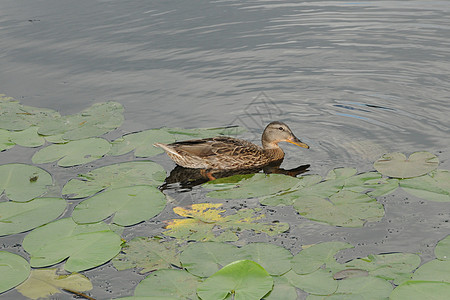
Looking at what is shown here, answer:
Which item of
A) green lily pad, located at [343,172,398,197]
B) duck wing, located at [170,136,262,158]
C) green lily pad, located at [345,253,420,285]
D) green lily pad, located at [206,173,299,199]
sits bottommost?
A: green lily pad, located at [345,253,420,285]

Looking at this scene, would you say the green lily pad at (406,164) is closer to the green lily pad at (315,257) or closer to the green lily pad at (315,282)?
the green lily pad at (315,257)

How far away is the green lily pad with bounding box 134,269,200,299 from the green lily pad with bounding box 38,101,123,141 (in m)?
3.42

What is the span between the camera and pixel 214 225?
5.55 meters

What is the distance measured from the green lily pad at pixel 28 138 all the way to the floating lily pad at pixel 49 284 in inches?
116

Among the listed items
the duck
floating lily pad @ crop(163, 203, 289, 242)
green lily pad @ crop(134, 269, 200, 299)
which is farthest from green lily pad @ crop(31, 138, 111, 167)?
green lily pad @ crop(134, 269, 200, 299)

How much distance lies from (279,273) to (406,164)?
Answer: 2.52 metres

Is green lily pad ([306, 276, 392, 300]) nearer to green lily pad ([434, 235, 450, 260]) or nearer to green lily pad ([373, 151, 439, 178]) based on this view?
green lily pad ([434, 235, 450, 260])

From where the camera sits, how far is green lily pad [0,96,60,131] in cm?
A: 815

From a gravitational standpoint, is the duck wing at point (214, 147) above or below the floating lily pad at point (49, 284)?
above

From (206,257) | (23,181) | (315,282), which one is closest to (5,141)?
(23,181)

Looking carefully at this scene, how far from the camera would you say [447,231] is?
530 centimetres

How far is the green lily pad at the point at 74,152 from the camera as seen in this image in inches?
277

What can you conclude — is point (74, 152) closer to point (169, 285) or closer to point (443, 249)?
point (169, 285)

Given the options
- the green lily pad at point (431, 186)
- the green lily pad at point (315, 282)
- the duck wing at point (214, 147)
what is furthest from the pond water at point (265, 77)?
the green lily pad at point (315, 282)
